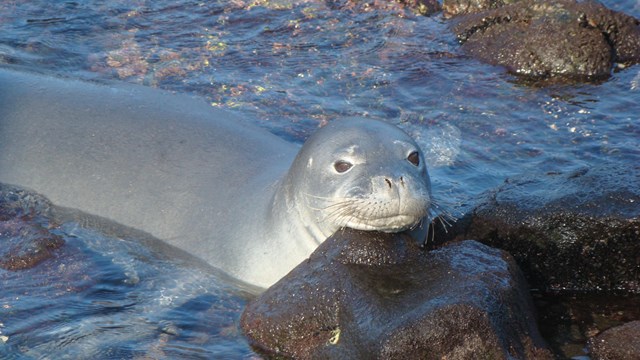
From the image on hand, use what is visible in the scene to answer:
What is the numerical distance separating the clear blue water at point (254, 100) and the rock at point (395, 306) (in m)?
0.33

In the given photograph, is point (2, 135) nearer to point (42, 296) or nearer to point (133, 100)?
point (133, 100)

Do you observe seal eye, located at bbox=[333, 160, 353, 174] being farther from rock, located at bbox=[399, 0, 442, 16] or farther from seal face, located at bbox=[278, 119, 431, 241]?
rock, located at bbox=[399, 0, 442, 16]

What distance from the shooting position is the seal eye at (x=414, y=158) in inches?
201

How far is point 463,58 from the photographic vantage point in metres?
A: 9.03

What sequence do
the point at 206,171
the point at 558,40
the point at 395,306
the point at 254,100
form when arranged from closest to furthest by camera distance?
the point at 395,306, the point at 206,171, the point at 254,100, the point at 558,40

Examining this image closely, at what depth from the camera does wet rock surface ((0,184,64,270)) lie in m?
5.70

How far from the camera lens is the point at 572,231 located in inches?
211

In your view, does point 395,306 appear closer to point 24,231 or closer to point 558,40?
point 24,231

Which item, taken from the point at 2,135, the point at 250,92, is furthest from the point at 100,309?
the point at 250,92

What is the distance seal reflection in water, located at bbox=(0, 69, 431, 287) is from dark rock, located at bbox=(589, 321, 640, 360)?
1.01 meters

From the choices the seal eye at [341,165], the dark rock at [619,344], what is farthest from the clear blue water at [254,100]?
the dark rock at [619,344]

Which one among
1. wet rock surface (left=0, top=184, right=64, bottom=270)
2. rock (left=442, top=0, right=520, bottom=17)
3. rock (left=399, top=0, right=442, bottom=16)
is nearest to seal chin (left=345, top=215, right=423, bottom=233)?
wet rock surface (left=0, top=184, right=64, bottom=270)

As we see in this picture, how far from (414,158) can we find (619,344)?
4.37 ft

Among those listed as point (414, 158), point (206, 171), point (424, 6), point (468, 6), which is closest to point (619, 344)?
point (414, 158)
